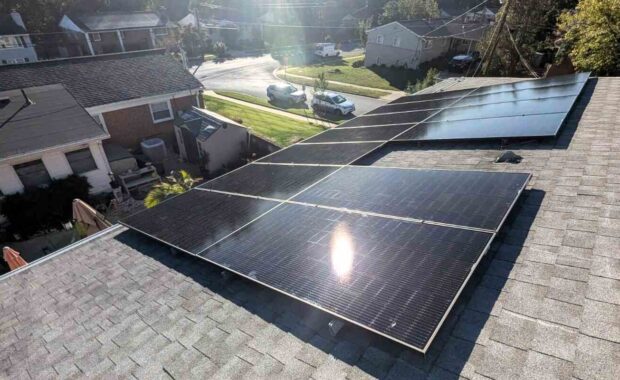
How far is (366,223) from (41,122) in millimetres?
24360

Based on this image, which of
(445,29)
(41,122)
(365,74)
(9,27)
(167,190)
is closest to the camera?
(167,190)

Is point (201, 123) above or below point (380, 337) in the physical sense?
below

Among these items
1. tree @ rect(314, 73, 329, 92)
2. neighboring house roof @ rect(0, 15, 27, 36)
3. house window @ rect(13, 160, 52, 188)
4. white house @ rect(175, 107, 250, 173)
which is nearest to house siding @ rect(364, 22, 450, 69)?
tree @ rect(314, 73, 329, 92)

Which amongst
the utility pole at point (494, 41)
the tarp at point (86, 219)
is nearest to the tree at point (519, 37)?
the utility pole at point (494, 41)

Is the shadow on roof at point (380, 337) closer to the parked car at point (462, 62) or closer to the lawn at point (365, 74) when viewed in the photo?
the lawn at point (365, 74)

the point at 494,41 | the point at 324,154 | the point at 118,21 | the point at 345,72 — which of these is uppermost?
the point at 118,21

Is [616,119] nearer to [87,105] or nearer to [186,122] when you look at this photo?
[186,122]

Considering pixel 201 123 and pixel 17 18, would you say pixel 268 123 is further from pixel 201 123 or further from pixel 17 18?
pixel 17 18

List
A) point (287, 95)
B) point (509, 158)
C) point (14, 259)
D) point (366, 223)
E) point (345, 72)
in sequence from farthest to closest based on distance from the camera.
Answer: point (345, 72)
point (287, 95)
point (14, 259)
point (509, 158)
point (366, 223)

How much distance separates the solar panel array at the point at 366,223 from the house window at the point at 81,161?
14.5 metres

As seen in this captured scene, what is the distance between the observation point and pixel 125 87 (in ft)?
93.9

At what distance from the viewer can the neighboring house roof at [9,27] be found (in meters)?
59.6

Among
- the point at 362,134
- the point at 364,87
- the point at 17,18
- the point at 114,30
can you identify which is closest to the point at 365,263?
the point at 362,134

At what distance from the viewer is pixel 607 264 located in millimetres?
5621
